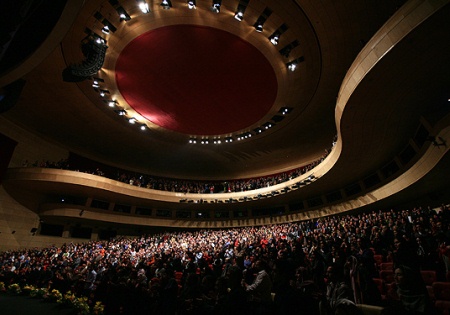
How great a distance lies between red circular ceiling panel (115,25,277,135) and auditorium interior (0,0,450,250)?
0.06 m

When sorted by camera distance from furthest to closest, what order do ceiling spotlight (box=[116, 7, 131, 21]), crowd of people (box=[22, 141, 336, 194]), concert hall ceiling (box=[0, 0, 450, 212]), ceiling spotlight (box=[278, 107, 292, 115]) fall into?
crowd of people (box=[22, 141, 336, 194])
ceiling spotlight (box=[278, 107, 292, 115])
ceiling spotlight (box=[116, 7, 131, 21])
concert hall ceiling (box=[0, 0, 450, 212])

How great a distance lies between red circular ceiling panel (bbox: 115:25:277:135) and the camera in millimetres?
8570

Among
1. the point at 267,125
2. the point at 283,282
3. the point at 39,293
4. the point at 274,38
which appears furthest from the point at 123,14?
the point at 283,282

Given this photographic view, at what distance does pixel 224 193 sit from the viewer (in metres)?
A: 17.1

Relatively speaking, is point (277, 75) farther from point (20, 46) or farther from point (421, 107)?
point (20, 46)

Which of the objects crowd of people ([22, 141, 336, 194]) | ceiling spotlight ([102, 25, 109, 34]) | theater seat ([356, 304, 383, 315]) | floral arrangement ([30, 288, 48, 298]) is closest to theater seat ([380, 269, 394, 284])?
theater seat ([356, 304, 383, 315])

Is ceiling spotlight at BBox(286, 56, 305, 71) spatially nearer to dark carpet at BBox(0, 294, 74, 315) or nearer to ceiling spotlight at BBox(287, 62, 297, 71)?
ceiling spotlight at BBox(287, 62, 297, 71)

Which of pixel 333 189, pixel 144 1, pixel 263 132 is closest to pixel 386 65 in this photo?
pixel 144 1

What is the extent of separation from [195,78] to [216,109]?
228cm

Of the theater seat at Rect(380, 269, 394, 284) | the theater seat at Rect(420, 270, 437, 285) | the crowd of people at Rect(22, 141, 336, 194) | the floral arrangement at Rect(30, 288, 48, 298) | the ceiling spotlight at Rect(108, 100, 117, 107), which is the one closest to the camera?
the theater seat at Rect(420, 270, 437, 285)

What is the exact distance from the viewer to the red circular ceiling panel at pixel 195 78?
28.1 feet

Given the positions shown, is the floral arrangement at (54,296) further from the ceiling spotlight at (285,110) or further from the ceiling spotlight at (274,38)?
the ceiling spotlight at (285,110)

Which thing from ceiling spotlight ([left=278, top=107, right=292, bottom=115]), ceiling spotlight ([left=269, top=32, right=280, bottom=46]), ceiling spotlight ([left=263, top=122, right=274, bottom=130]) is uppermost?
ceiling spotlight ([left=263, top=122, right=274, bottom=130])

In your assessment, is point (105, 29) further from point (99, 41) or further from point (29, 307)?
point (29, 307)
